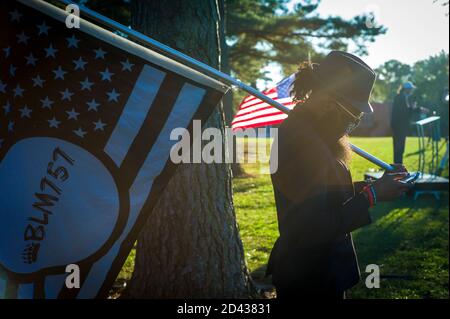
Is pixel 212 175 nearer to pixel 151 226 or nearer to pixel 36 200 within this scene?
pixel 151 226

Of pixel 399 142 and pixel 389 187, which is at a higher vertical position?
pixel 399 142

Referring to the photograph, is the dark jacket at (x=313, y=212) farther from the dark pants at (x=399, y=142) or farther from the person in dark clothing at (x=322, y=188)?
the dark pants at (x=399, y=142)

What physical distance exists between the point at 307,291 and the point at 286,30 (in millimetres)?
15820

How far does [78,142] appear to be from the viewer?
2.26 metres

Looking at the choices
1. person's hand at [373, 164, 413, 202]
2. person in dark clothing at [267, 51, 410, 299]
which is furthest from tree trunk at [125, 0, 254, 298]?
person's hand at [373, 164, 413, 202]

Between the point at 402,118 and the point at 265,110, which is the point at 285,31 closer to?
the point at 402,118

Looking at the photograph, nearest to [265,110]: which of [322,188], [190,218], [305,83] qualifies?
[190,218]

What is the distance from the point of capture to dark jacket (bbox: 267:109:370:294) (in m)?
2.19

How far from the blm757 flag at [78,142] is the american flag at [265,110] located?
254cm

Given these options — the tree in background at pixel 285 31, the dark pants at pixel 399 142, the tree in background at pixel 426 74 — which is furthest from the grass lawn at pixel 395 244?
the tree in background at pixel 426 74

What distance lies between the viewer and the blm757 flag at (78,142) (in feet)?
7.36

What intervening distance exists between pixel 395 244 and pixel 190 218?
149 inches

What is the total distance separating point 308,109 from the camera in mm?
2373
